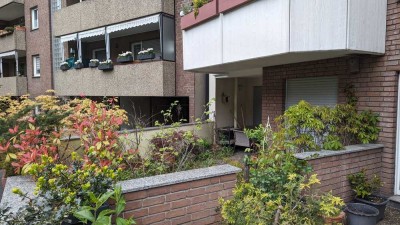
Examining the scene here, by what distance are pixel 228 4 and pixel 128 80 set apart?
6.38m

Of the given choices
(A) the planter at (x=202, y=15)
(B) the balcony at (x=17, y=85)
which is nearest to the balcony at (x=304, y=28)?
(A) the planter at (x=202, y=15)

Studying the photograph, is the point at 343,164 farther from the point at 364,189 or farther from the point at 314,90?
the point at 314,90

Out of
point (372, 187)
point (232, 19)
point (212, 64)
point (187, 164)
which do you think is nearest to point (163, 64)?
point (212, 64)

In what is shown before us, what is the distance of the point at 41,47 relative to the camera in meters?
18.7

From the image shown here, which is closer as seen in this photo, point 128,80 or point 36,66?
point 128,80

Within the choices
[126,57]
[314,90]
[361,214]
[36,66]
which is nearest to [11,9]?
[36,66]

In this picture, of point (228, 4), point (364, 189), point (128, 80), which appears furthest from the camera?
point (128, 80)

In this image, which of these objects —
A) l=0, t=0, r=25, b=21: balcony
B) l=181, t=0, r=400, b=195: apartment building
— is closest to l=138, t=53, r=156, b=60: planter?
l=181, t=0, r=400, b=195: apartment building

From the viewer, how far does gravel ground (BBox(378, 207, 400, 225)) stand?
4838 millimetres

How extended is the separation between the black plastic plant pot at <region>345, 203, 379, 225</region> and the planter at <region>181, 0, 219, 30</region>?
501 centimetres

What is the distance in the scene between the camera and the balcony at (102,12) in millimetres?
11289

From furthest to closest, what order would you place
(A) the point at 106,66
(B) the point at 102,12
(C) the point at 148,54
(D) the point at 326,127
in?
(B) the point at 102,12
(A) the point at 106,66
(C) the point at 148,54
(D) the point at 326,127

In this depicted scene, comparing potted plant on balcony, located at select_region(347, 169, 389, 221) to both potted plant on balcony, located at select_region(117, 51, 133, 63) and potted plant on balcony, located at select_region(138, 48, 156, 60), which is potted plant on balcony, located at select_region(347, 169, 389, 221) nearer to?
potted plant on balcony, located at select_region(138, 48, 156, 60)

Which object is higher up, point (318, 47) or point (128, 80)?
point (318, 47)
